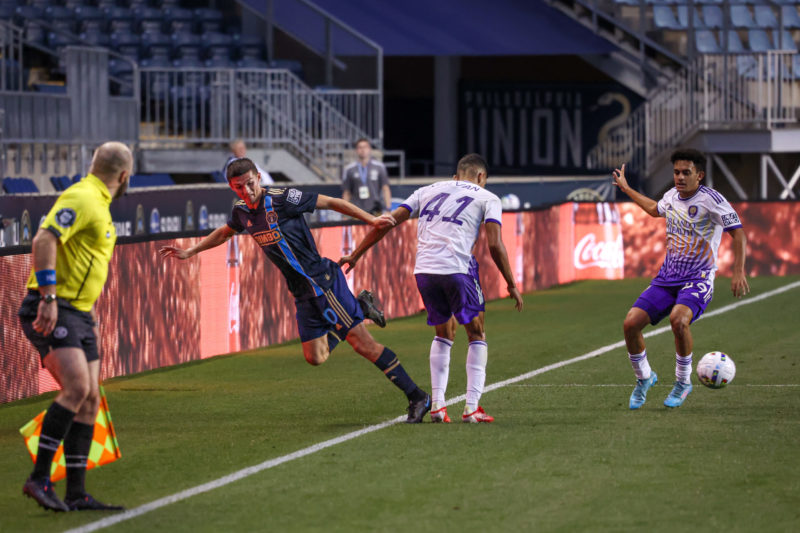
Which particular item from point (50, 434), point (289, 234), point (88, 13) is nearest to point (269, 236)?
point (289, 234)

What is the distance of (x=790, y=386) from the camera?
1149 centimetres

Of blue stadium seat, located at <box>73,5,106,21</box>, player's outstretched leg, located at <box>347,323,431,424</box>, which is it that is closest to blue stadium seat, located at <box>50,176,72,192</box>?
blue stadium seat, located at <box>73,5,106,21</box>

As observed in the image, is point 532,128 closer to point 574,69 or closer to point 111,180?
point 574,69

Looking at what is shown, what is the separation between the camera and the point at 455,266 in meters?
9.46

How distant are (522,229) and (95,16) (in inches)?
485

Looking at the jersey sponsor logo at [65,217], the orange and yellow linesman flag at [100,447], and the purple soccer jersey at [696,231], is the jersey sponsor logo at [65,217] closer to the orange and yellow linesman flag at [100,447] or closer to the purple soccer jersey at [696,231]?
the orange and yellow linesman flag at [100,447]

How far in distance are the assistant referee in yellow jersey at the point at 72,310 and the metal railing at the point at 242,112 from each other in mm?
17947

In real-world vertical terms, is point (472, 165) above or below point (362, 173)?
below

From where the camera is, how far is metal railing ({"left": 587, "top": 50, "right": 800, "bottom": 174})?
29281 millimetres

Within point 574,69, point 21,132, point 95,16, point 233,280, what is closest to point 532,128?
point 574,69

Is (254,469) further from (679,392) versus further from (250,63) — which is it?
(250,63)

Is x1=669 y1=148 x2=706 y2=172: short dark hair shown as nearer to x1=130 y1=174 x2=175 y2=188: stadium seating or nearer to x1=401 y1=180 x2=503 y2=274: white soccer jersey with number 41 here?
x1=401 y1=180 x2=503 y2=274: white soccer jersey with number 41

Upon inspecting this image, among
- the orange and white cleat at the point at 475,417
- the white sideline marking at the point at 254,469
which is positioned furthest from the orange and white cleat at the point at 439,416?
the white sideline marking at the point at 254,469

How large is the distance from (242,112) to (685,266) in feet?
54.2
